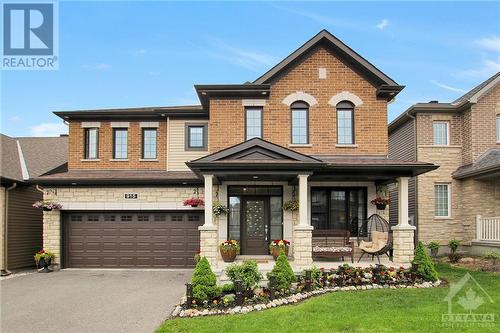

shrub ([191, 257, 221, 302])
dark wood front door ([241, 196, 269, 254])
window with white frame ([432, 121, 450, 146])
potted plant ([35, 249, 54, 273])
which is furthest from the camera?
window with white frame ([432, 121, 450, 146])

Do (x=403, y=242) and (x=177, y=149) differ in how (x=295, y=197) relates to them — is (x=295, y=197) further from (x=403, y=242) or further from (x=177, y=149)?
(x=177, y=149)

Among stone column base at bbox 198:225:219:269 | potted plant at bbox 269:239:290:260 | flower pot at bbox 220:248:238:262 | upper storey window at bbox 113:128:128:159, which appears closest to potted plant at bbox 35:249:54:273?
upper storey window at bbox 113:128:128:159

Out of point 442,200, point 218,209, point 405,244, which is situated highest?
point 442,200

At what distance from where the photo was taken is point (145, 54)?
2112cm

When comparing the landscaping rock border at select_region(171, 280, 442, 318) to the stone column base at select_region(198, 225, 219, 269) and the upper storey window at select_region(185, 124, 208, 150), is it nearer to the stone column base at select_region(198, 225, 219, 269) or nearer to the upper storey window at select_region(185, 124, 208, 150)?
the stone column base at select_region(198, 225, 219, 269)

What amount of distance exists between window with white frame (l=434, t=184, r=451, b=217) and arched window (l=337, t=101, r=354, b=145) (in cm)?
619

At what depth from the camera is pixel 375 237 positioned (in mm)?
13117

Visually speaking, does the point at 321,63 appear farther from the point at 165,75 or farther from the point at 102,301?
the point at 165,75

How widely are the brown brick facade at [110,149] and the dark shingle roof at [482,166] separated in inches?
472

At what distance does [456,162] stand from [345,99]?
705 cm

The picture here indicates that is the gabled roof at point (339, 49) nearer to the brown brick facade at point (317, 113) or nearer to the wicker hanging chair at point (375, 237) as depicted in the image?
the brown brick facade at point (317, 113)

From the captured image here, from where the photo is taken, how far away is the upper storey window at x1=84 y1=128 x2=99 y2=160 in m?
17.0

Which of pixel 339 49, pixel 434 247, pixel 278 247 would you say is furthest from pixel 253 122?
pixel 434 247

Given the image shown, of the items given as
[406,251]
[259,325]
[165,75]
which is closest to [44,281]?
[259,325]
